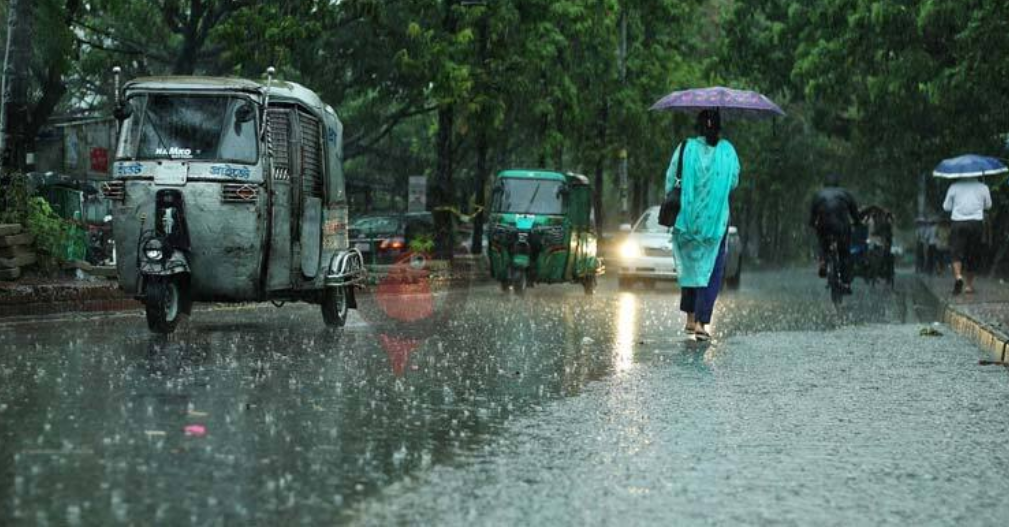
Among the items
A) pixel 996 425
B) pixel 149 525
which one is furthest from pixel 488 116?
pixel 149 525

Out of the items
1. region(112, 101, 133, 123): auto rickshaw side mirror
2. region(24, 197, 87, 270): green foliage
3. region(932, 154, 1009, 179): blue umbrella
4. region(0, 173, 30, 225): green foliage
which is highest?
region(932, 154, 1009, 179): blue umbrella

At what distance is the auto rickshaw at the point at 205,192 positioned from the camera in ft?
42.5

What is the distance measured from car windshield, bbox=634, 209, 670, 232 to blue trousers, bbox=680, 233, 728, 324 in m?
15.2

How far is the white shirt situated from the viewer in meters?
22.7

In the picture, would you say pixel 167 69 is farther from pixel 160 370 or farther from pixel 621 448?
pixel 621 448

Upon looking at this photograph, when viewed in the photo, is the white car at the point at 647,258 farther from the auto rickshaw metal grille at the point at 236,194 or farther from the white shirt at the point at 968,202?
the auto rickshaw metal grille at the point at 236,194

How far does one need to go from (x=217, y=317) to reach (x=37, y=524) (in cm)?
1070

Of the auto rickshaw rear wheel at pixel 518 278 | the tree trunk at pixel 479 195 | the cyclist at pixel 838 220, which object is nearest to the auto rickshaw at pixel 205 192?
the cyclist at pixel 838 220

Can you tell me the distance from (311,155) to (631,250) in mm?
14961

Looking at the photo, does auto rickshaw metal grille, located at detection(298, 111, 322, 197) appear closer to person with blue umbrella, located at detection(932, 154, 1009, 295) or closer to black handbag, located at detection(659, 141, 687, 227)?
black handbag, located at detection(659, 141, 687, 227)

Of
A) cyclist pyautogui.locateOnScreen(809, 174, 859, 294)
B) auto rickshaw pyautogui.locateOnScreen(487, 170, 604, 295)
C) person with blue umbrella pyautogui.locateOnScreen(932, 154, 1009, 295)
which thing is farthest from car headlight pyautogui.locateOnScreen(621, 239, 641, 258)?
cyclist pyautogui.locateOnScreen(809, 174, 859, 294)

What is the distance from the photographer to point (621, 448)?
24.1 feet

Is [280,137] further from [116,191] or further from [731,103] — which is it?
[731,103]

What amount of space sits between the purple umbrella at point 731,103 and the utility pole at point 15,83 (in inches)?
411
